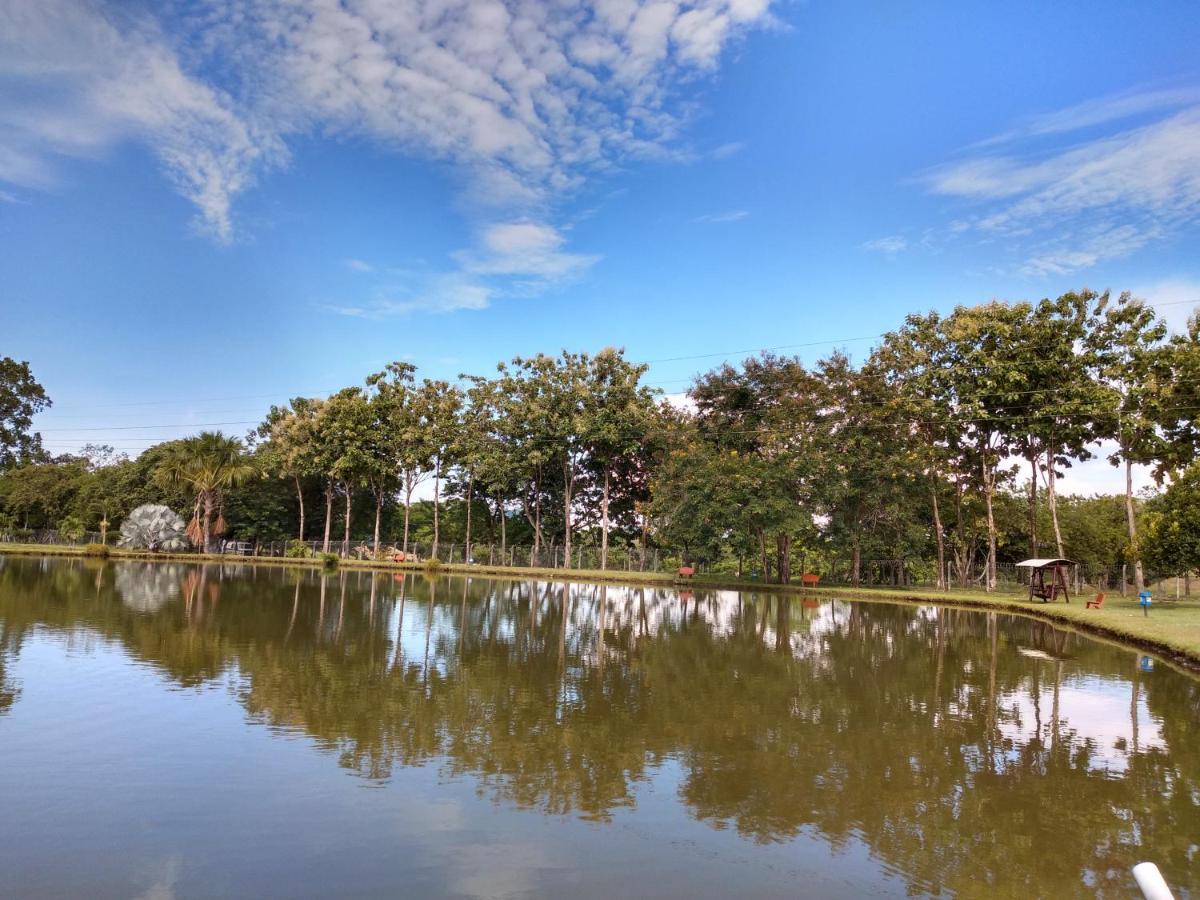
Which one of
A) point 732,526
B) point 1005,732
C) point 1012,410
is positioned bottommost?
point 1005,732

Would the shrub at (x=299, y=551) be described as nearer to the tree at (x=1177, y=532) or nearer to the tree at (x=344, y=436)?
the tree at (x=344, y=436)

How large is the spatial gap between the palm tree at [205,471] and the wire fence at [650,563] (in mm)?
2489

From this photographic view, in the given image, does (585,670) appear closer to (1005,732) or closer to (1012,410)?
(1005,732)

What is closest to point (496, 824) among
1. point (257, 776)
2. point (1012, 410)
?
point (257, 776)

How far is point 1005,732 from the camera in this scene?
918 centimetres

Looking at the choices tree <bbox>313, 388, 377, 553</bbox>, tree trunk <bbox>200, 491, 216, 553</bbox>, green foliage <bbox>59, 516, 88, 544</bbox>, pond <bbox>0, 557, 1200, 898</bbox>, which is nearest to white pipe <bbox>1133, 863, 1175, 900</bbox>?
pond <bbox>0, 557, 1200, 898</bbox>

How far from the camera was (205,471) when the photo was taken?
4775 centimetres

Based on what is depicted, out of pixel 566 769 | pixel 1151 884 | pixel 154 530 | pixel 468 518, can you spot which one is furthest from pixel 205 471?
pixel 1151 884

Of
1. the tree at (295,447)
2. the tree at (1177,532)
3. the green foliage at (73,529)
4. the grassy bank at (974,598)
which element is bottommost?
the grassy bank at (974,598)

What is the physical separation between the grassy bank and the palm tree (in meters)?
2.88

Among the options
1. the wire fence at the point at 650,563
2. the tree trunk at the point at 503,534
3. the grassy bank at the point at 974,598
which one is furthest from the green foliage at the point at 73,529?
the tree trunk at the point at 503,534

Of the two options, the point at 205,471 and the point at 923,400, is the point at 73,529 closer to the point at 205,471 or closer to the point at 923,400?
the point at 205,471

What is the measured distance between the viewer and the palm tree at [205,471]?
158ft

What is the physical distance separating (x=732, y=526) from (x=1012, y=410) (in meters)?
13.7
